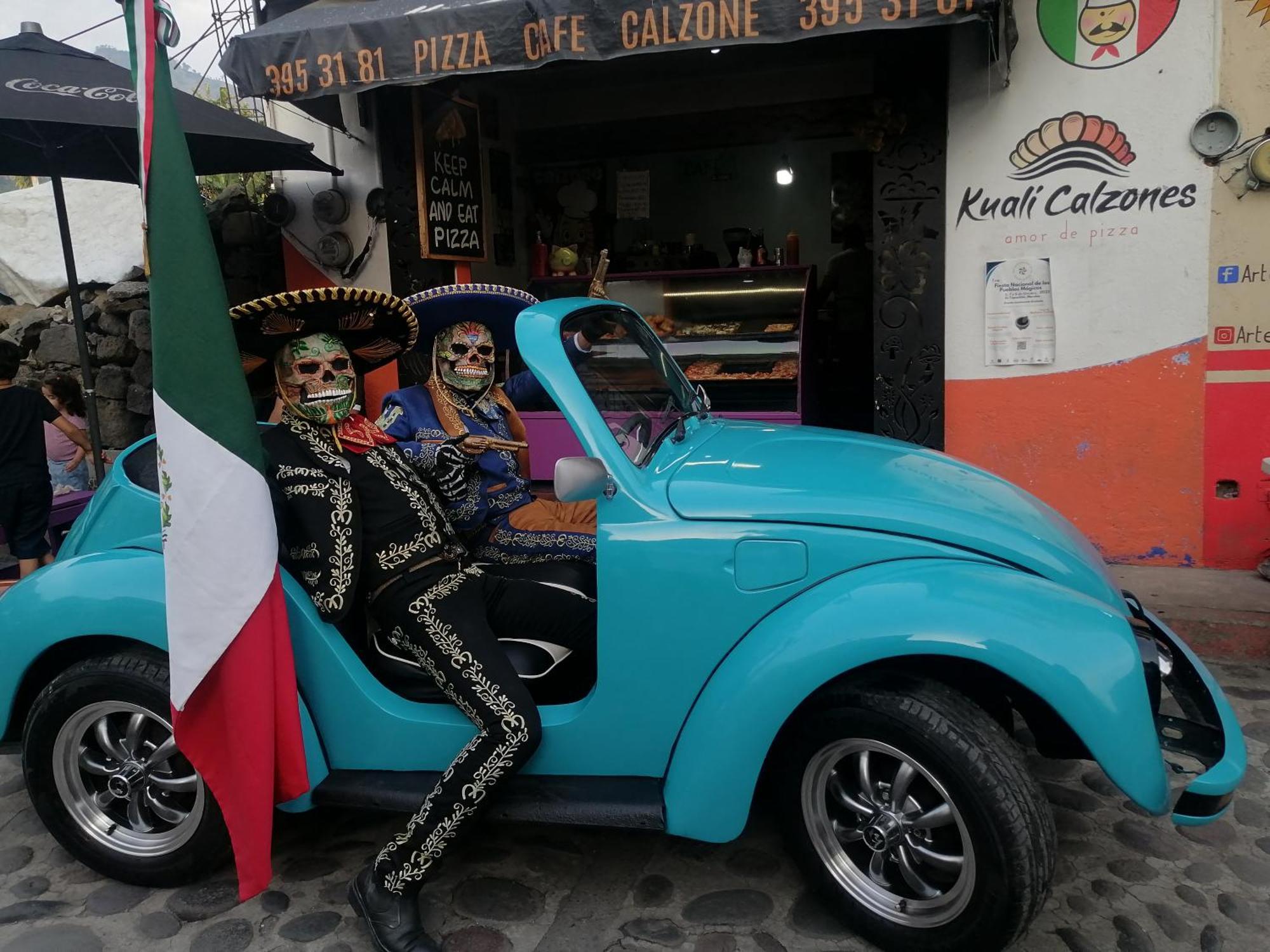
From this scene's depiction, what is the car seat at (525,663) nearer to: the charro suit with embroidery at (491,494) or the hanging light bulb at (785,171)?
the charro suit with embroidery at (491,494)

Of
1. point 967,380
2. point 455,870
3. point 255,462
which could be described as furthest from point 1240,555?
point 255,462

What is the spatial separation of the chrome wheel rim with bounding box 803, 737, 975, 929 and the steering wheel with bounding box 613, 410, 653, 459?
983 millimetres

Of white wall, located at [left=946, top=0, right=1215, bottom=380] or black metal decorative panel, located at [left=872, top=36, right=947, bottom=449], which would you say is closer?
white wall, located at [left=946, top=0, right=1215, bottom=380]

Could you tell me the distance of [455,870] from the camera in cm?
293

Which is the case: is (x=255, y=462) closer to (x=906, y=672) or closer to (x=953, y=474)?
(x=906, y=672)

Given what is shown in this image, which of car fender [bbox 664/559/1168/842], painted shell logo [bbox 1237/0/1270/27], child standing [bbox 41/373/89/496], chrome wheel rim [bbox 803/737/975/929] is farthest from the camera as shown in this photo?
child standing [bbox 41/373/89/496]

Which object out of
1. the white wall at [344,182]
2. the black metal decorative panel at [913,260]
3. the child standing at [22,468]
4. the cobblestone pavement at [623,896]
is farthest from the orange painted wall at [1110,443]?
the child standing at [22,468]

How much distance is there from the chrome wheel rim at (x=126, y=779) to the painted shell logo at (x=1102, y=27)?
5.47m

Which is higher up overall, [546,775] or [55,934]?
[546,775]

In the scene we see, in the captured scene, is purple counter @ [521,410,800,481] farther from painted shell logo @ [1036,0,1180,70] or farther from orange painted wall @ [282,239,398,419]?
painted shell logo @ [1036,0,1180,70]

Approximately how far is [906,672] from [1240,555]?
3.87m

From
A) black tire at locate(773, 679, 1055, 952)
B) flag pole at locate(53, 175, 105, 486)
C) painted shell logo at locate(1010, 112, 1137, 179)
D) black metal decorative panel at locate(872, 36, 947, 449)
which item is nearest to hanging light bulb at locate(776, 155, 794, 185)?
black metal decorative panel at locate(872, 36, 947, 449)

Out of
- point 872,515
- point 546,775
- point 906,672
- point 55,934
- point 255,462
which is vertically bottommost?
point 55,934

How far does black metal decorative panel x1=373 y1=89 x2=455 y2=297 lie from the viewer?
636cm
